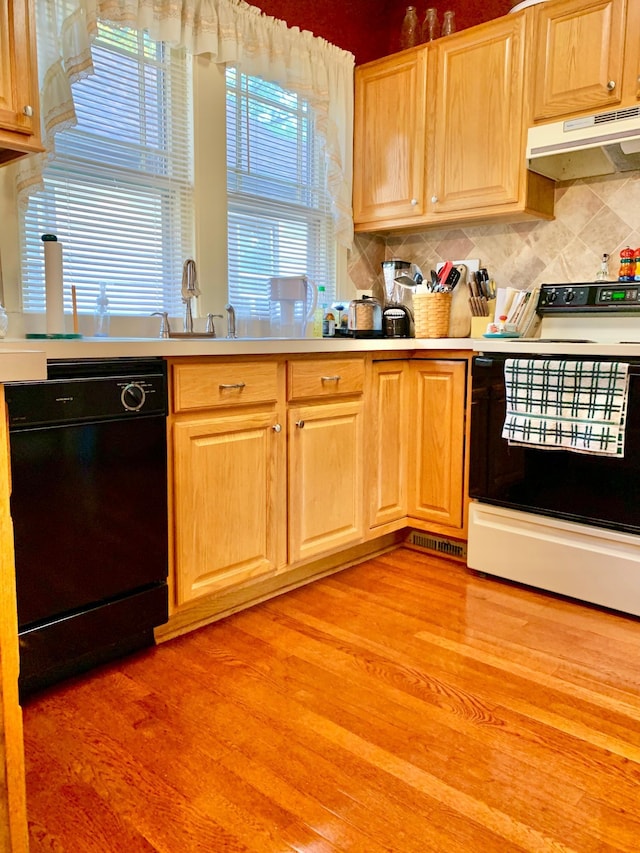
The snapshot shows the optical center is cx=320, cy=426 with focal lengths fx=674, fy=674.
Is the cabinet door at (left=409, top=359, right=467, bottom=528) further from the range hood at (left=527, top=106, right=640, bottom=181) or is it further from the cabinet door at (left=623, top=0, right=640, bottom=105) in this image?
the cabinet door at (left=623, top=0, right=640, bottom=105)

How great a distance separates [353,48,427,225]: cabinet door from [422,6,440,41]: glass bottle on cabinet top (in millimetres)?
151

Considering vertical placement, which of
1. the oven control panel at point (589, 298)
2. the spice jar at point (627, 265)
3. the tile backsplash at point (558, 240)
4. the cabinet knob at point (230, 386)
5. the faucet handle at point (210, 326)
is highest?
the tile backsplash at point (558, 240)

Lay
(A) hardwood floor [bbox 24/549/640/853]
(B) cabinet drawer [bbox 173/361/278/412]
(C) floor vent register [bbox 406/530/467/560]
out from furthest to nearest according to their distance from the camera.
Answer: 1. (C) floor vent register [bbox 406/530/467/560]
2. (B) cabinet drawer [bbox 173/361/278/412]
3. (A) hardwood floor [bbox 24/549/640/853]

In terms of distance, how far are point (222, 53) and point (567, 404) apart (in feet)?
6.06

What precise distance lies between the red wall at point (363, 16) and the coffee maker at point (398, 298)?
3.36 ft

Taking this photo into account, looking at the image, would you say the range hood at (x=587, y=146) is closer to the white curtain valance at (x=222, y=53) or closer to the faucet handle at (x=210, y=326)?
the white curtain valance at (x=222, y=53)

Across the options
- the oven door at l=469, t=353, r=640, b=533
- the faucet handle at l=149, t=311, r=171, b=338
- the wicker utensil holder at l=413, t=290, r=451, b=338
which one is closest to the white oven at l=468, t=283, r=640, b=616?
the oven door at l=469, t=353, r=640, b=533

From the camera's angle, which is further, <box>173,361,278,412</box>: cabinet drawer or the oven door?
the oven door

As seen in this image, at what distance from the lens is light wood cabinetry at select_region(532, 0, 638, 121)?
8.08 ft

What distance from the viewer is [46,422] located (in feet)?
5.24

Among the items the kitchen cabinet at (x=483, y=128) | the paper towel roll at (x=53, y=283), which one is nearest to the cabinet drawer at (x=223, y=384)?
the paper towel roll at (x=53, y=283)

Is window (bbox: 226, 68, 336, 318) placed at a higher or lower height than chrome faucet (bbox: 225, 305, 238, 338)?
higher

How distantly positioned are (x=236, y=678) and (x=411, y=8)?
3.02 meters

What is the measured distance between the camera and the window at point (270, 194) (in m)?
2.83
